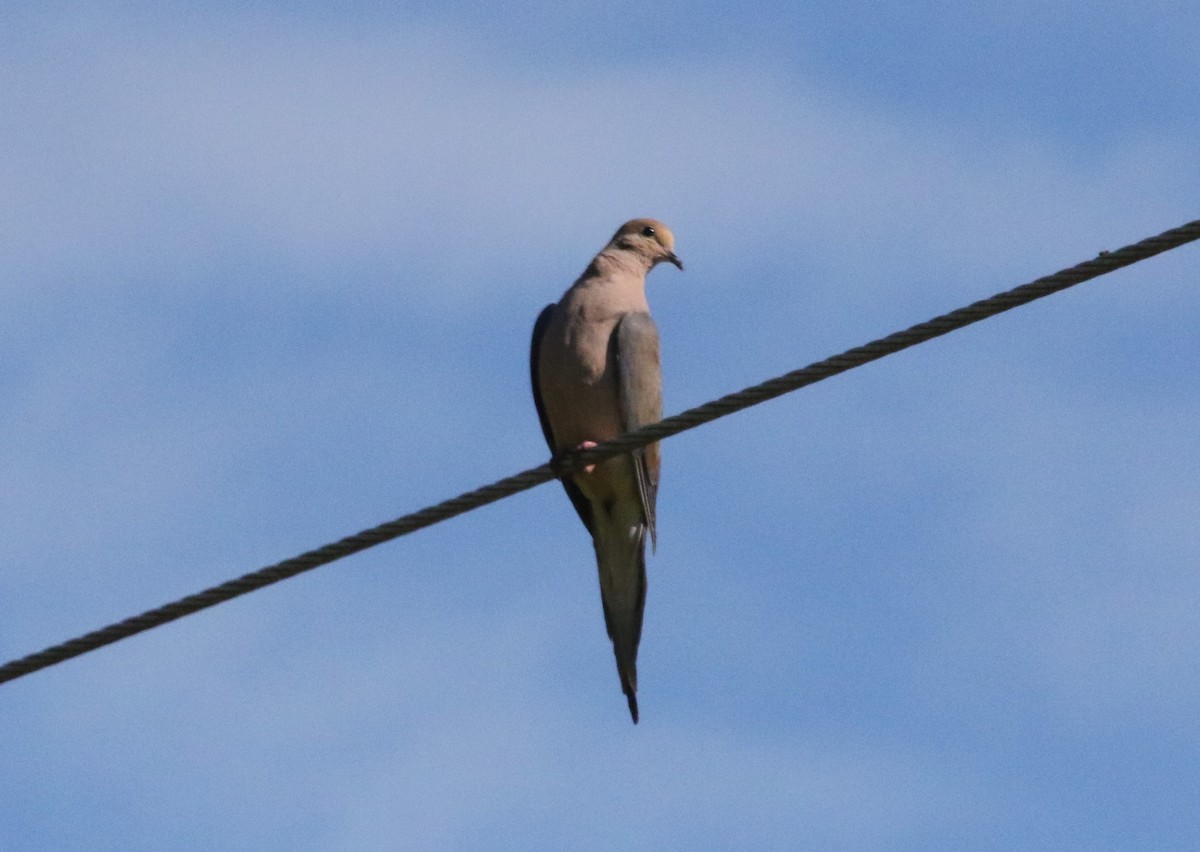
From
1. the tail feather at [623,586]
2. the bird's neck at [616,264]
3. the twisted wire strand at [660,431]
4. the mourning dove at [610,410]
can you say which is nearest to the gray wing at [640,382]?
the mourning dove at [610,410]

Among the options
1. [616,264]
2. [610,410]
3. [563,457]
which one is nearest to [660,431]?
[563,457]

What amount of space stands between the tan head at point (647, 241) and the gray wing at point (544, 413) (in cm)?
60

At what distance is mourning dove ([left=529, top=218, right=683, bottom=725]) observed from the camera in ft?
28.4

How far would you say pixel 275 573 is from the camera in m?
5.66

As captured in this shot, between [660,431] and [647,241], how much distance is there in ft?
12.0

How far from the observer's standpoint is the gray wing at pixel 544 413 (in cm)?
896

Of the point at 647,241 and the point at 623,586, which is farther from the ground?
the point at 647,241

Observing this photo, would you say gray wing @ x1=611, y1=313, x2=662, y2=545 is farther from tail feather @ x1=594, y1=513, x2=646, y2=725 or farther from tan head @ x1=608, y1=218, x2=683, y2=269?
tan head @ x1=608, y1=218, x2=683, y2=269

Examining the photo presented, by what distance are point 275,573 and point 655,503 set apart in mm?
3465

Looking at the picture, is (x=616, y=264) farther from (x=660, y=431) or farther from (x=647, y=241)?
(x=660, y=431)

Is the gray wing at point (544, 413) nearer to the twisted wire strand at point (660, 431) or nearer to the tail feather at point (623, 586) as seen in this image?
the tail feather at point (623, 586)

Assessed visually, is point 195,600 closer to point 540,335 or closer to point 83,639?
point 83,639

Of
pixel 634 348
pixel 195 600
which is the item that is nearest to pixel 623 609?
pixel 634 348

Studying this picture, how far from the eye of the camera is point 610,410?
8672mm
